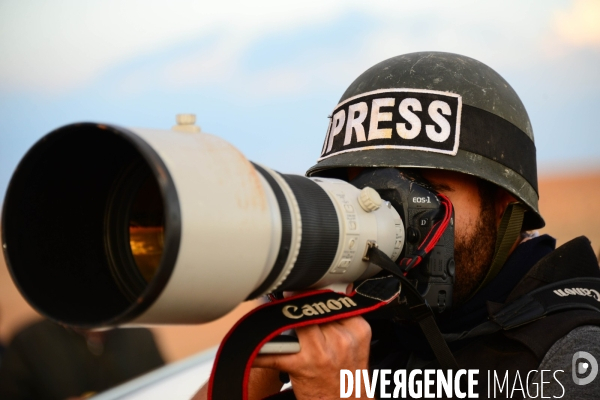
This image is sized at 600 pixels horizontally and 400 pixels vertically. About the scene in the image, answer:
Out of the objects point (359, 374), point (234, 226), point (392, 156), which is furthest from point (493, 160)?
point (234, 226)

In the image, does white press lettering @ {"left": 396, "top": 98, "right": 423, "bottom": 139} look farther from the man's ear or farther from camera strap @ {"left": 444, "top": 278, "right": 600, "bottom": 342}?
camera strap @ {"left": 444, "top": 278, "right": 600, "bottom": 342}

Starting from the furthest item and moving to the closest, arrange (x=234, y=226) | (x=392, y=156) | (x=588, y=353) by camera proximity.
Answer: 1. (x=392, y=156)
2. (x=588, y=353)
3. (x=234, y=226)

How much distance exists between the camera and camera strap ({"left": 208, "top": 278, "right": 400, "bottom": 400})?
1.62 metres

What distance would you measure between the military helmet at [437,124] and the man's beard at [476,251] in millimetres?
89

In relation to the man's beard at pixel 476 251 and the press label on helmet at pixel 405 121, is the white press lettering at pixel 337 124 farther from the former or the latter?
the man's beard at pixel 476 251

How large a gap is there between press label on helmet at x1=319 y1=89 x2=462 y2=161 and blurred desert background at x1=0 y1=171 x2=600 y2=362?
780 centimetres

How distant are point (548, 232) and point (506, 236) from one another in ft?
51.8

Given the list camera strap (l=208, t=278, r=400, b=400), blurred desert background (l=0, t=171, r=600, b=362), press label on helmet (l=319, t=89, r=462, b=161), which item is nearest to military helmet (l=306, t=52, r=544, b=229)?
press label on helmet (l=319, t=89, r=462, b=161)

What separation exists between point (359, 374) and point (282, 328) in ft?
0.79

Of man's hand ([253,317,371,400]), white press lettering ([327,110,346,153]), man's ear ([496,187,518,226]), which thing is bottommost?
man's hand ([253,317,371,400])

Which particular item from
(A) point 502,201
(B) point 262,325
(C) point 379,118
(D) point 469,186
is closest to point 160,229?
(B) point 262,325

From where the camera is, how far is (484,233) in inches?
91.6

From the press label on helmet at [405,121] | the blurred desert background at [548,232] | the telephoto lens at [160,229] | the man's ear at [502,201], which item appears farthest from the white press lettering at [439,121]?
the blurred desert background at [548,232]

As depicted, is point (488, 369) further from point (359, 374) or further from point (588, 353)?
point (359, 374)
